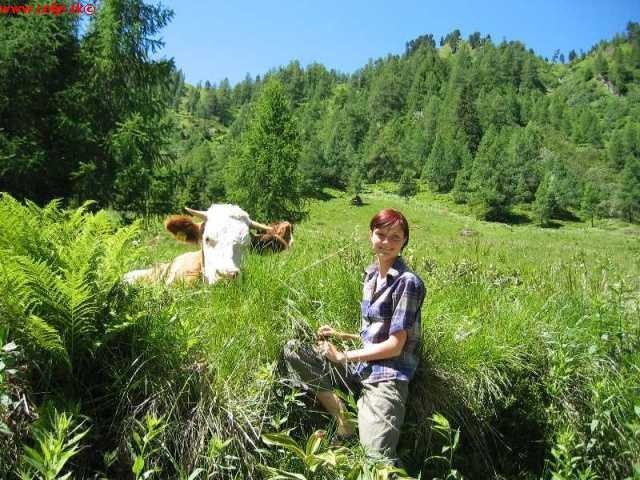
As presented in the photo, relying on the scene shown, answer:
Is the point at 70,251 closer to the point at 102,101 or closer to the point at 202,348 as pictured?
the point at 202,348

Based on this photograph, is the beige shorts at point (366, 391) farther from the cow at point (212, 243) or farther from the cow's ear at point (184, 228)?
the cow's ear at point (184, 228)

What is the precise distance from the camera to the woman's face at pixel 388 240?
344 centimetres

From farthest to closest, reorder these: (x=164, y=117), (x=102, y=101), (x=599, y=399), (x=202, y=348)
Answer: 1. (x=164, y=117)
2. (x=102, y=101)
3. (x=599, y=399)
4. (x=202, y=348)

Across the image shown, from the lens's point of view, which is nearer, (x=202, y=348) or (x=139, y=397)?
(x=139, y=397)

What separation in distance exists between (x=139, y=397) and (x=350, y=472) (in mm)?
1423

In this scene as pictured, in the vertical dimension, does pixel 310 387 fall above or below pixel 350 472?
above

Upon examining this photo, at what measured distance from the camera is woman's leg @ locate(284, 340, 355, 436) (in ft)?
11.1

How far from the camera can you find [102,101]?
1758 centimetres

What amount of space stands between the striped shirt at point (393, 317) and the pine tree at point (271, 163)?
3178 centimetres

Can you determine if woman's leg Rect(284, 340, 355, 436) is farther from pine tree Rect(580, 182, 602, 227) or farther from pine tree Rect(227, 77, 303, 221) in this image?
pine tree Rect(580, 182, 602, 227)

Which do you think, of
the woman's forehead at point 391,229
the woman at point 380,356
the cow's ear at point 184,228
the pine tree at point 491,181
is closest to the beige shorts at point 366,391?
the woman at point 380,356

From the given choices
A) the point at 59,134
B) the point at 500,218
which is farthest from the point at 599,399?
the point at 500,218

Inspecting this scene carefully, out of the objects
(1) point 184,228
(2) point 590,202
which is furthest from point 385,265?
(2) point 590,202

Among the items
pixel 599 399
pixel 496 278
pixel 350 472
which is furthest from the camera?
pixel 496 278
